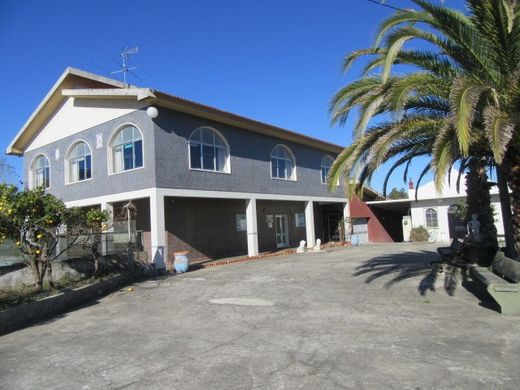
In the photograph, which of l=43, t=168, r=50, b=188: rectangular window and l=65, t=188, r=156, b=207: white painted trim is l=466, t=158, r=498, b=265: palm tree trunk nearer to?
l=65, t=188, r=156, b=207: white painted trim

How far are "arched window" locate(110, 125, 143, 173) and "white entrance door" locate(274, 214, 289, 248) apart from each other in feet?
33.5

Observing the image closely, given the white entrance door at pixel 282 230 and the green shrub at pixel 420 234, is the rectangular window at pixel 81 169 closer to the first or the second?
the white entrance door at pixel 282 230

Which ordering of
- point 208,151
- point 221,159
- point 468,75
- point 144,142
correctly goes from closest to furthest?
point 468,75
point 144,142
point 208,151
point 221,159

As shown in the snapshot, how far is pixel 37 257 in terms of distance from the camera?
11523 millimetres

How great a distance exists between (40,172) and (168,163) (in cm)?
1065

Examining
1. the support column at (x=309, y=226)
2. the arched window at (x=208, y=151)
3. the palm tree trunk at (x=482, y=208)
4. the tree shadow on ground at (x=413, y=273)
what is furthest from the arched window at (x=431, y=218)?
the palm tree trunk at (x=482, y=208)

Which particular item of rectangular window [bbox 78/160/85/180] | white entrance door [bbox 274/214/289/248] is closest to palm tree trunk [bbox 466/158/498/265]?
white entrance door [bbox 274/214/289/248]

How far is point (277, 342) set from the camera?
6.66 m

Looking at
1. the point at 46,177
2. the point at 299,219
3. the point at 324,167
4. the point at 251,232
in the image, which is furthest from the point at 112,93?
the point at 324,167

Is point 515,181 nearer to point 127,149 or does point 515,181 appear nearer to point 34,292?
point 34,292

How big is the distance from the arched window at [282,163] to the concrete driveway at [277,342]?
486 inches

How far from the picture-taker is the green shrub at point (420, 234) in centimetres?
2912

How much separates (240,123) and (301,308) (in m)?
12.5

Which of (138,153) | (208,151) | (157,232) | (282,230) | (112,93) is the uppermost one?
(112,93)
